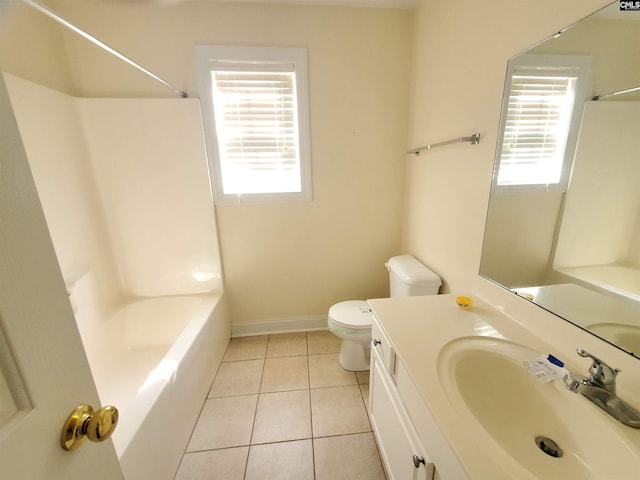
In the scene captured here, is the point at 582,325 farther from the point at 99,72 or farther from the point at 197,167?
the point at 99,72

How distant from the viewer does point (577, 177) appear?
0.82 meters

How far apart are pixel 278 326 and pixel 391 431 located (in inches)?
54.8

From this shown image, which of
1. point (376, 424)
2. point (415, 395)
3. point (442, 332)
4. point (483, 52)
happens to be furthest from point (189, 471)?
point (483, 52)

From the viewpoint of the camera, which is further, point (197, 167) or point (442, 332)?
point (197, 167)

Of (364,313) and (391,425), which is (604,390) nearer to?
(391,425)

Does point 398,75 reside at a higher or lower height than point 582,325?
higher

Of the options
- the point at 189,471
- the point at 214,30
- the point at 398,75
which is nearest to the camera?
the point at 189,471

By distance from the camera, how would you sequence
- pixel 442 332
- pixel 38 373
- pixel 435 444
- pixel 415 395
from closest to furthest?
pixel 38 373, pixel 435 444, pixel 415 395, pixel 442 332

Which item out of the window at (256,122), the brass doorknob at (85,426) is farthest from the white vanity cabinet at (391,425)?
the window at (256,122)

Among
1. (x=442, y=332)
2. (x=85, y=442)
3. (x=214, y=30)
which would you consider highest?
(x=214, y=30)

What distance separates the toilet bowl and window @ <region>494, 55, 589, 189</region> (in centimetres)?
109

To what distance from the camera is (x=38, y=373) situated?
40 cm

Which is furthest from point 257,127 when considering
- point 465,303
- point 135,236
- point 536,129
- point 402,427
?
point 402,427

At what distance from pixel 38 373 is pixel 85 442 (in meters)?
0.20
